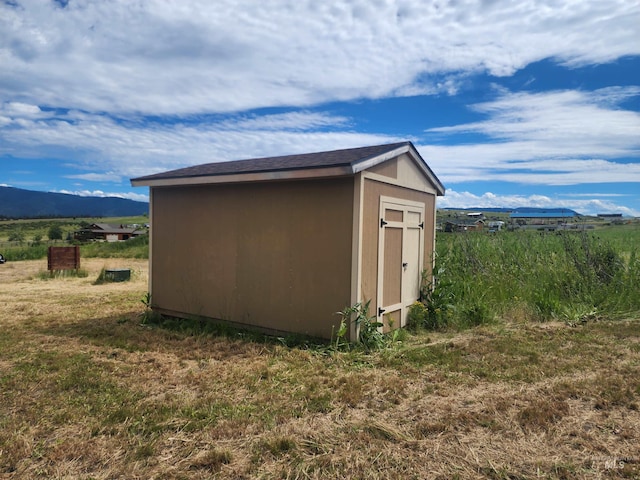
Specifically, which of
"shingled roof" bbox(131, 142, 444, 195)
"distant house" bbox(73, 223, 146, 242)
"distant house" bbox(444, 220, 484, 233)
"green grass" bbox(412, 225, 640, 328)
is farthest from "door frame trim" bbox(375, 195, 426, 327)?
"distant house" bbox(73, 223, 146, 242)

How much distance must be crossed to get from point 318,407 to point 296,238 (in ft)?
7.73

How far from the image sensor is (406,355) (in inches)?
182

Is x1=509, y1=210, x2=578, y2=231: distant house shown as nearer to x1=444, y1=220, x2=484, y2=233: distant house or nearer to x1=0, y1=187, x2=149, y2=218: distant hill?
x1=444, y1=220, x2=484, y2=233: distant house

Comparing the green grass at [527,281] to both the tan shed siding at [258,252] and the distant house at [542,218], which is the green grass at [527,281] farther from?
the tan shed siding at [258,252]

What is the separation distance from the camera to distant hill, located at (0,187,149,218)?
151125 mm

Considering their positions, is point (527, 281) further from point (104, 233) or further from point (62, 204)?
point (62, 204)

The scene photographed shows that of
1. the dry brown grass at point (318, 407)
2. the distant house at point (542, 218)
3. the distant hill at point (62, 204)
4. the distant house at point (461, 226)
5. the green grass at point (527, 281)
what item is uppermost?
the distant hill at point (62, 204)

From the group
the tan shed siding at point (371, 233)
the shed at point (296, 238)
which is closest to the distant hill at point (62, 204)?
the shed at point (296, 238)

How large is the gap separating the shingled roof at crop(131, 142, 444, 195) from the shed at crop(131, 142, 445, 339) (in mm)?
17

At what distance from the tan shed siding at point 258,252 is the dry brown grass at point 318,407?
1.85ft

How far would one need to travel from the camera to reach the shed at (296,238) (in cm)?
491

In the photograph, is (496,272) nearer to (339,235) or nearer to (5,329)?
(339,235)

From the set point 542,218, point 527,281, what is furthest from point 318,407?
point 542,218

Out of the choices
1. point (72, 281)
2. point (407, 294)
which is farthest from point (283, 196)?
point (72, 281)
